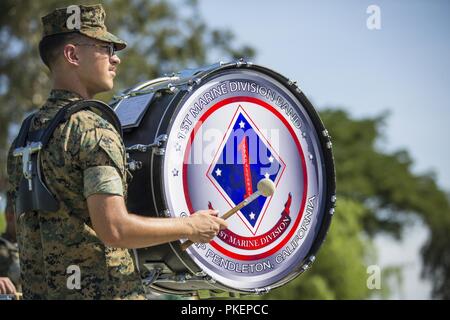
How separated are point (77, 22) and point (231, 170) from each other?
0.85 metres

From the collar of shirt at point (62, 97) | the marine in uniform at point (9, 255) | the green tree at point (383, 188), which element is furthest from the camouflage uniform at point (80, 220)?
the green tree at point (383, 188)

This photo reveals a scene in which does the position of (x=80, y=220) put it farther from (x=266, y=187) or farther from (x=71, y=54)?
(x=266, y=187)

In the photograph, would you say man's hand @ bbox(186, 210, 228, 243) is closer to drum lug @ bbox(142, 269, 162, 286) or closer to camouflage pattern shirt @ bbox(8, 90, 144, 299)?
camouflage pattern shirt @ bbox(8, 90, 144, 299)

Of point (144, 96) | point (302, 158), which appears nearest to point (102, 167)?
point (144, 96)

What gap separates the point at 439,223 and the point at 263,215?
38799 mm

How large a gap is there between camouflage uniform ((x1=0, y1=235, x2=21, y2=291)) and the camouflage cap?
2.15 metres

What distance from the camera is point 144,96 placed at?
4074mm

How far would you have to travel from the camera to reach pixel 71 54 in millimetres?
3525

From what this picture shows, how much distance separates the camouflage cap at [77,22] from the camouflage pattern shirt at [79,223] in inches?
13.6

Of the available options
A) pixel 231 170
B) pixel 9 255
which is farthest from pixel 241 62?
pixel 9 255

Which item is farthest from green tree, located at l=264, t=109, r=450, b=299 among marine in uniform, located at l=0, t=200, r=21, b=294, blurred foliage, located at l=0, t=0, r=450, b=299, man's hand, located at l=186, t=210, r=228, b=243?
man's hand, located at l=186, t=210, r=228, b=243

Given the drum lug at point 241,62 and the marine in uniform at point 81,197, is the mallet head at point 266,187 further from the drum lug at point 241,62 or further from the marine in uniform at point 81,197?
the drum lug at point 241,62

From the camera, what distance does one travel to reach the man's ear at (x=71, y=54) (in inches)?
138

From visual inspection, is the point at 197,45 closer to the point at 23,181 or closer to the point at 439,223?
the point at 23,181
